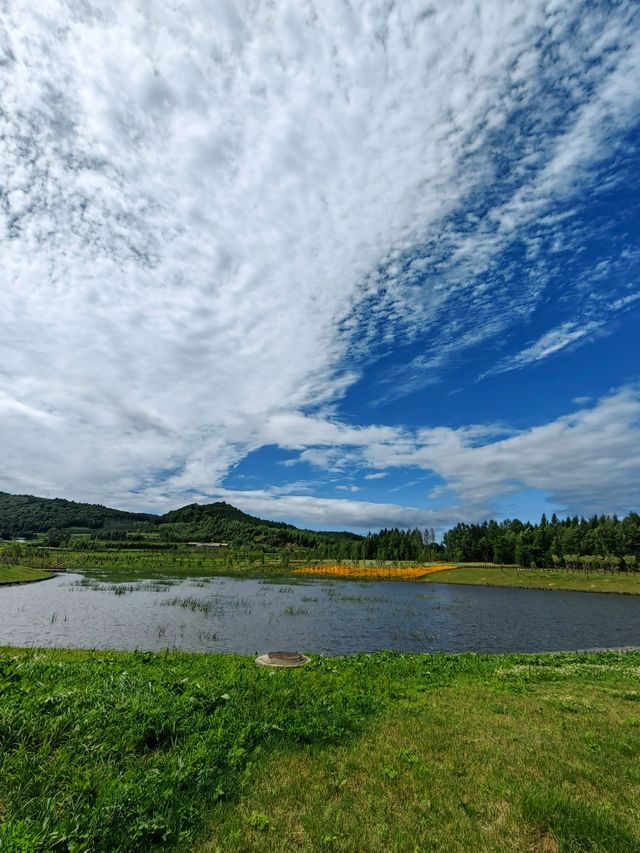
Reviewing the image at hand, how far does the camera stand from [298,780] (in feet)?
28.5

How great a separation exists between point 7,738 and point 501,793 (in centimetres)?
971

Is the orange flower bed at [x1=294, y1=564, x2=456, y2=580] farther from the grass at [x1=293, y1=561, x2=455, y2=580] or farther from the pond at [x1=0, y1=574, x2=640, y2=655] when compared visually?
the pond at [x1=0, y1=574, x2=640, y2=655]

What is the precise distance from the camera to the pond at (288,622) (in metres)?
35.8

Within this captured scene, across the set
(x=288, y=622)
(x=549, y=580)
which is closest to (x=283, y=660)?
(x=288, y=622)

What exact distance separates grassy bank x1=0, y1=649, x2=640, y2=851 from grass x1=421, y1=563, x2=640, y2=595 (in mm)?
110273

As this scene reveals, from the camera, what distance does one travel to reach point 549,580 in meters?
119

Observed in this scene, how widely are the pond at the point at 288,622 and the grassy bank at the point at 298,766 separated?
2041cm

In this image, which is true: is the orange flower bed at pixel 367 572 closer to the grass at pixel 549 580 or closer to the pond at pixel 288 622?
the grass at pixel 549 580

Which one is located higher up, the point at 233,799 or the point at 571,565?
the point at 571,565

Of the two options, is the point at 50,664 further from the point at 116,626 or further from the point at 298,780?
the point at 116,626

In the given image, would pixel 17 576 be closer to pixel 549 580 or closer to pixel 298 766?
pixel 298 766

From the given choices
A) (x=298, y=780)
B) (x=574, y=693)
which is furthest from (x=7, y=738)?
(x=574, y=693)

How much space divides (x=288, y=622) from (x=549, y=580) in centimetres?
10024

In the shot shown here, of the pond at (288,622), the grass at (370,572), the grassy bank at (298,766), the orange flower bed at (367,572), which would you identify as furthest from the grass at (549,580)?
the grassy bank at (298,766)
